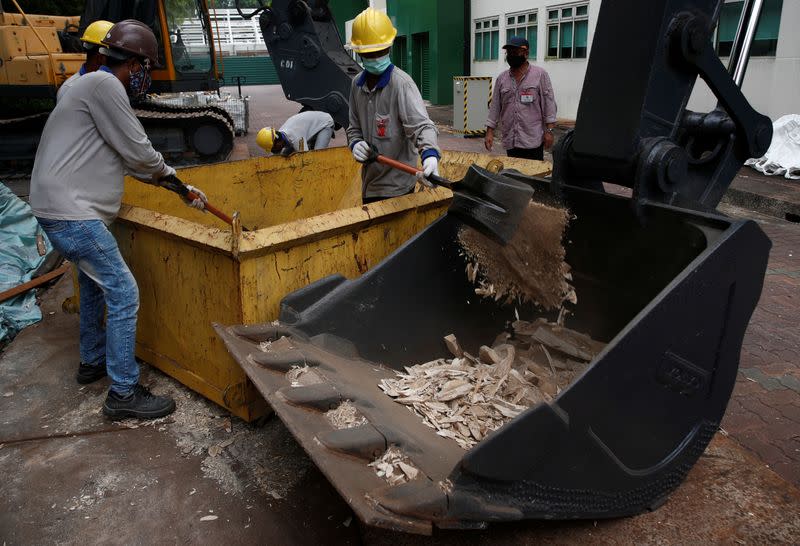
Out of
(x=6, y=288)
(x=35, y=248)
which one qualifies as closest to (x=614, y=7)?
(x=6, y=288)

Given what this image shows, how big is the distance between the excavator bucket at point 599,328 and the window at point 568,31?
12.5m

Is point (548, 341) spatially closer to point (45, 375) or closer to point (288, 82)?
point (45, 375)

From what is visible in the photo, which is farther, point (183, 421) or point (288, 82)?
point (288, 82)

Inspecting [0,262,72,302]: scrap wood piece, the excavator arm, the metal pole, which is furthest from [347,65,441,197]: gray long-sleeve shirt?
the excavator arm

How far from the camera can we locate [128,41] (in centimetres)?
313

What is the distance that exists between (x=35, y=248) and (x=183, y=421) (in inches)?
137

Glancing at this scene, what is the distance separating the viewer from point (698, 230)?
2430mm

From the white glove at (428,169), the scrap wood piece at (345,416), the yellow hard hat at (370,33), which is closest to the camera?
the scrap wood piece at (345,416)

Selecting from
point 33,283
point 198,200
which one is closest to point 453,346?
point 198,200

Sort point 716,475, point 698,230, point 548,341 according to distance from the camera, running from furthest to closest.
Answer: point 548,341
point 716,475
point 698,230

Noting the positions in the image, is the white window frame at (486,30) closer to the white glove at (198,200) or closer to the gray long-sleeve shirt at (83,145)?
the white glove at (198,200)

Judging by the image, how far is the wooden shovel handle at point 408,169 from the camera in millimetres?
3285

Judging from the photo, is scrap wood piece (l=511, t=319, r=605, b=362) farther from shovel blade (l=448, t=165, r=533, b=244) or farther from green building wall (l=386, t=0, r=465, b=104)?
green building wall (l=386, t=0, r=465, b=104)

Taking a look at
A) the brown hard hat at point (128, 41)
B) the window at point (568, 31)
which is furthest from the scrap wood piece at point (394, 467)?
the window at point (568, 31)
